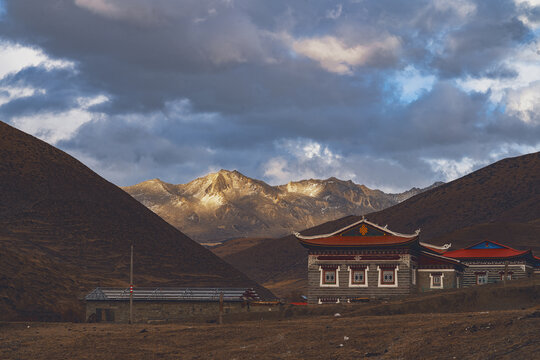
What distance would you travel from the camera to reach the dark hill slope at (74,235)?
10554 cm

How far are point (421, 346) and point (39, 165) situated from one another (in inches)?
4694

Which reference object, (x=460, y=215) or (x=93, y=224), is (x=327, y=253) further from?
(x=460, y=215)

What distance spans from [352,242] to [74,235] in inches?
2701

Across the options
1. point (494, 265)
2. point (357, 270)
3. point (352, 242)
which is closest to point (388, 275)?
point (357, 270)

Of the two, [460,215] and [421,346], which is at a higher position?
[460,215]

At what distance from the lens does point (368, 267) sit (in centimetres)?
7025

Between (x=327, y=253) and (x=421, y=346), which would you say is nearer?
(x=421, y=346)

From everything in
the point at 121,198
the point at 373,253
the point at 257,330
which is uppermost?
the point at 121,198

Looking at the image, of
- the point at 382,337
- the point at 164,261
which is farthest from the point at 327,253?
the point at 164,261

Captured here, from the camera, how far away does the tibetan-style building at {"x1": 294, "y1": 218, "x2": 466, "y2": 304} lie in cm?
6919

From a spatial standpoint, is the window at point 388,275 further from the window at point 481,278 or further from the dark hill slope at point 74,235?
the dark hill slope at point 74,235

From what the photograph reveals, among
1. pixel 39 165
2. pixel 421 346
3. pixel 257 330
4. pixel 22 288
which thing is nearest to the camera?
pixel 421 346

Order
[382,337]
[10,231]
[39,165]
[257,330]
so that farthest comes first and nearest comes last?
[39,165] < [10,231] < [257,330] < [382,337]

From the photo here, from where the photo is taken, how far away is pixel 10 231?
119875 mm
